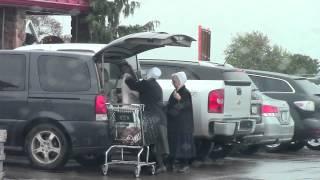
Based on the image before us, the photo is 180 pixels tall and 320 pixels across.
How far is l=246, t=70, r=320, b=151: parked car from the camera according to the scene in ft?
48.5

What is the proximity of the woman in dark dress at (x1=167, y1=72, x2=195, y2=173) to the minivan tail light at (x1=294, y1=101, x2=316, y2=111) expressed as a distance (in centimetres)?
434

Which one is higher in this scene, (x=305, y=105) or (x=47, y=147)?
(x=305, y=105)

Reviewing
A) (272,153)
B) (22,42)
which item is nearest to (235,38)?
(22,42)

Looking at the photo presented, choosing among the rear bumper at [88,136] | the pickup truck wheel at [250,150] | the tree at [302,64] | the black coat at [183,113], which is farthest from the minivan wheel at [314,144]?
the tree at [302,64]

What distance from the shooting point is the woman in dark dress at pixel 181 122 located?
11016 millimetres

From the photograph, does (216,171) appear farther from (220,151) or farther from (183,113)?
(220,151)

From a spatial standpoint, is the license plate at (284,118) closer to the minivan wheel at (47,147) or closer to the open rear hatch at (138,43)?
the open rear hatch at (138,43)

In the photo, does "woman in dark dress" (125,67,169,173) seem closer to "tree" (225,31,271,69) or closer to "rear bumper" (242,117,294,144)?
"rear bumper" (242,117,294,144)

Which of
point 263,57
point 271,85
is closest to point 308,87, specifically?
point 271,85

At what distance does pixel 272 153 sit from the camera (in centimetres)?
1564

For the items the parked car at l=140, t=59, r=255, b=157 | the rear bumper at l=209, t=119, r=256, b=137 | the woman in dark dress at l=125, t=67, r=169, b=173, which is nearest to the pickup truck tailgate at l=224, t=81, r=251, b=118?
the parked car at l=140, t=59, r=255, b=157

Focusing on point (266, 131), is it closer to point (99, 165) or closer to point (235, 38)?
point (99, 165)

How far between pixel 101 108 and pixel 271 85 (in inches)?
225

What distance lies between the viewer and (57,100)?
10484 mm
